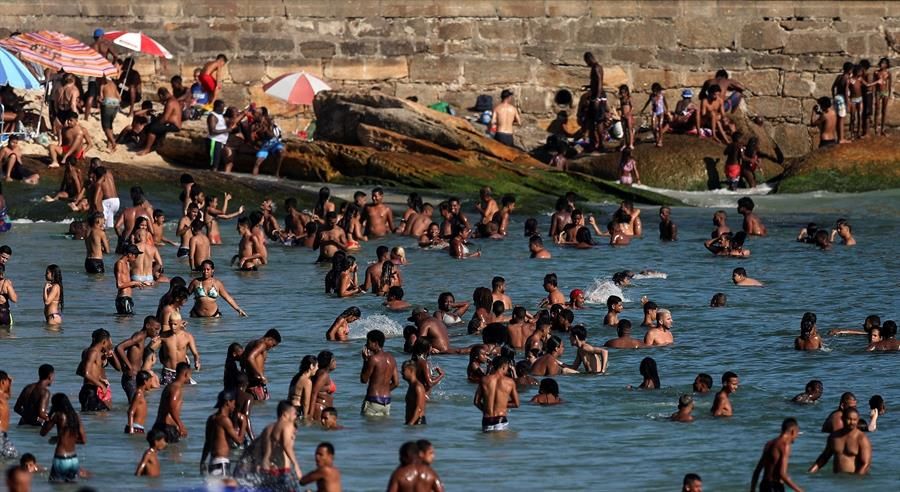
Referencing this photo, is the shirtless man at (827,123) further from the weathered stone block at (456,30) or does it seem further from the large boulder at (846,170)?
the weathered stone block at (456,30)

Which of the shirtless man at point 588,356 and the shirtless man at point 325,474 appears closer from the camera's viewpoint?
the shirtless man at point 325,474

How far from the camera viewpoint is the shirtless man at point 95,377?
18594mm

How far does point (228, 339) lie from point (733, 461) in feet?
21.8

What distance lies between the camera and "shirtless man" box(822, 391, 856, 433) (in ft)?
57.5

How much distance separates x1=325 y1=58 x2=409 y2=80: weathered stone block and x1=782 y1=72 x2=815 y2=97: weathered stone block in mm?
6669

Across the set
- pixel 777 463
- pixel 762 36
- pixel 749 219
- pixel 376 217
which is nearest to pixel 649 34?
pixel 762 36

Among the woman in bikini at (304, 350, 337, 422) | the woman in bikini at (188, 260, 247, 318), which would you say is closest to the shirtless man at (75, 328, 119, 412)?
the woman in bikini at (304, 350, 337, 422)

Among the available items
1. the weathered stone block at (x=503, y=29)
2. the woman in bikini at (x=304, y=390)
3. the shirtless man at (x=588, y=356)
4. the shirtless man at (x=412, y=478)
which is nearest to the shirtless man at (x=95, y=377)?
the woman in bikini at (x=304, y=390)

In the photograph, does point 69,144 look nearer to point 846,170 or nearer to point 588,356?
point 588,356

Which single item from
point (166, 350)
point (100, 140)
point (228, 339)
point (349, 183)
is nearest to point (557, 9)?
point (349, 183)

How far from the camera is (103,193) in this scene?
28828mm

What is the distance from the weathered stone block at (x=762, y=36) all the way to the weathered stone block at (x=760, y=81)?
17.6 inches

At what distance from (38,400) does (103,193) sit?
11240 mm

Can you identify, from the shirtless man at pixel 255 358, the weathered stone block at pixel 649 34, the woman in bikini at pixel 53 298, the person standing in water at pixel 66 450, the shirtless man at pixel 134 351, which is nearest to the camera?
the person standing in water at pixel 66 450
